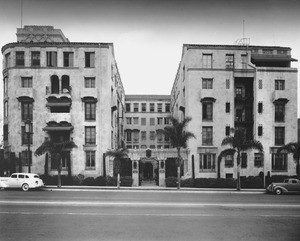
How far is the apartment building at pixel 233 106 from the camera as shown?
41.0 metres

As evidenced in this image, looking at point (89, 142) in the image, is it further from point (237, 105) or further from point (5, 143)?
point (237, 105)

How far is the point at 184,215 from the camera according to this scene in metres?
15.3

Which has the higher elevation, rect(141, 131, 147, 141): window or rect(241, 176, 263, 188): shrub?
rect(141, 131, 147, 141): window

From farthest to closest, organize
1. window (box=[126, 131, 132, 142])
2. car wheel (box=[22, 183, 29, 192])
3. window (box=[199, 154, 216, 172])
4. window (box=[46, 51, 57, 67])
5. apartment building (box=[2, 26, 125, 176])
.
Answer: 1. window (box=[126, 131, 132, 142])
2. window (box=[46, 51, 57, 67])
3. window (box=[199, 154, 216, 172])
4. apartment building (box=[2, 26, 125, 176])
5. car wheel (box=[22, 183, 29, 192])

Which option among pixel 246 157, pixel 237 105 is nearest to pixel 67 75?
pixel 237 105

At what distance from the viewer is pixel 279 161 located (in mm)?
41344

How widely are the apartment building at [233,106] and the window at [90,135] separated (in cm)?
1357

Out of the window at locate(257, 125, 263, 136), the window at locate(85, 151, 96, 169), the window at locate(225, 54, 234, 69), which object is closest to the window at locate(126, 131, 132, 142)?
the window at locate(85, 151, 96, 169)

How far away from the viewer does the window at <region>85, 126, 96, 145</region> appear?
40812mm

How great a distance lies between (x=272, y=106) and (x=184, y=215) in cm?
3176

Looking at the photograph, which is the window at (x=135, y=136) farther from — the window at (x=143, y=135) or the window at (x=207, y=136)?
the window at (x=207, y=136)

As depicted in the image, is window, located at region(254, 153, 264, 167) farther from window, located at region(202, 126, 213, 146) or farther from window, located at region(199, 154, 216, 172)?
window, located at region(202, 126, 213, 146)

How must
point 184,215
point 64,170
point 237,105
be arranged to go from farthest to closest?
1. point 237,105
2. point 64,170
3. point 184,215

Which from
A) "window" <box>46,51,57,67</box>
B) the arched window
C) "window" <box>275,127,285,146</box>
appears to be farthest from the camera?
"window" <box>275,127,285,146</box>
